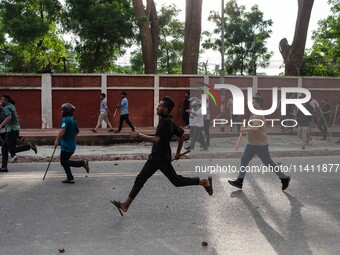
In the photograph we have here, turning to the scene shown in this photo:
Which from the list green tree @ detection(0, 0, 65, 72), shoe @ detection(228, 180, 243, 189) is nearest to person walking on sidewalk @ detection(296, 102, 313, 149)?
shoe @ detection(228, 180, 243, 189)

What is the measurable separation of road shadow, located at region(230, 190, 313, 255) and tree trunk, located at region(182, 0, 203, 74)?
15289 millimetres

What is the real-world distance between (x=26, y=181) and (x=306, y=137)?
22.8 ft

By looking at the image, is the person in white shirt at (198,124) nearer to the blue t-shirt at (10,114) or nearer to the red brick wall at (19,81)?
the blue t-shirt at (10,114)

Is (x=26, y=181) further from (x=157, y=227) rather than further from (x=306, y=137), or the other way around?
(x=306, y=137)

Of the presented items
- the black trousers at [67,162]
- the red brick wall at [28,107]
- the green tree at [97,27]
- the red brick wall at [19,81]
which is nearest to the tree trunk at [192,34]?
the green tree at [97,27]

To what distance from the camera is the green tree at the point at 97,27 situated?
65.4ft

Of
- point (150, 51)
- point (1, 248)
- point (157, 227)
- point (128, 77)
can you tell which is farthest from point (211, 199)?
point (150, 51)

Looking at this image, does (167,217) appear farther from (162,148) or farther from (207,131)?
(207,131)

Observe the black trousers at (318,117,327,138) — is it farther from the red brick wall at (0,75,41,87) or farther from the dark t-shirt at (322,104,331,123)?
the red brick wall at (0,75,41,87)

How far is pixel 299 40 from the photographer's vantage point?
71.9 feet

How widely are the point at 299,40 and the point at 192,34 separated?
5130 mm

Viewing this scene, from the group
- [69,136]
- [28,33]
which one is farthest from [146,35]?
[69,136]

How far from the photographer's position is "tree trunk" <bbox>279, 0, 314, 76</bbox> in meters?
21.5

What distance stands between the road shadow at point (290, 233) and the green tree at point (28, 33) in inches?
665
